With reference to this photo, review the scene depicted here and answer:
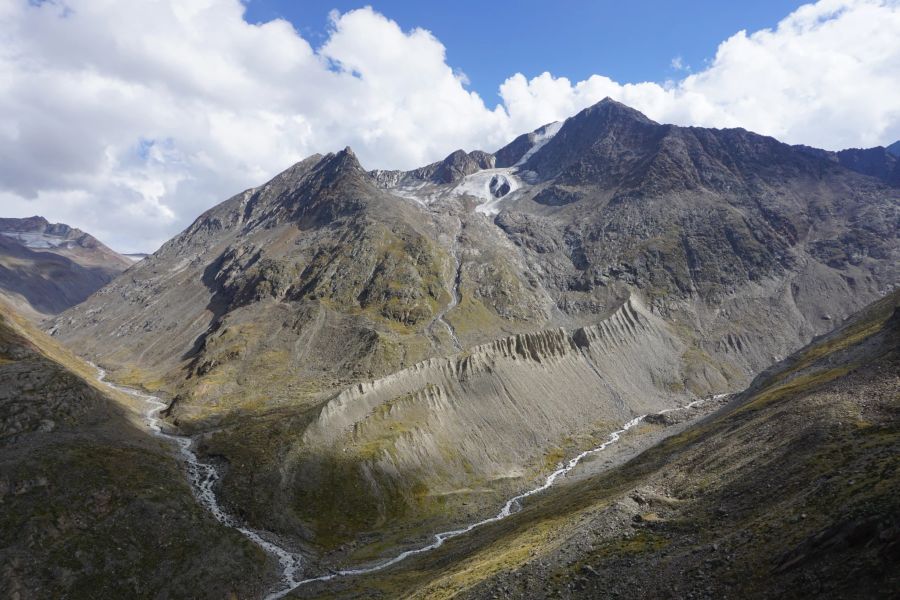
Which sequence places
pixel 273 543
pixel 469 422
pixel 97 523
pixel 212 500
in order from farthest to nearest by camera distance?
pixel 469 422, pixel 212 500, pixel 273 543, pixel 97 523

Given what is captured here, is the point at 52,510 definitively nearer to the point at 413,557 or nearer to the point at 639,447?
the point at 413,557

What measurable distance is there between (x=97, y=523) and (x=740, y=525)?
241ft

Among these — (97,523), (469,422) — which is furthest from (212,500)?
(469,422)

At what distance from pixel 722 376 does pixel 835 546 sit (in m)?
178

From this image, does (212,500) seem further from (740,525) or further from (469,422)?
(740,525)

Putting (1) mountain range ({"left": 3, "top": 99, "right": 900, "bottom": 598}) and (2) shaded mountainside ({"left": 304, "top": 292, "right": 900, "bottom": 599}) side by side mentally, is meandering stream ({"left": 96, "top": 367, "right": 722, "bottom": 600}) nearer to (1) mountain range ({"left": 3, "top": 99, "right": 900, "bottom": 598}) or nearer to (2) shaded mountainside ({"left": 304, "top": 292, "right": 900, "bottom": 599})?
(1) mountain range ({"left": 3, "top": 99, "right": 900, "bottom": 598})

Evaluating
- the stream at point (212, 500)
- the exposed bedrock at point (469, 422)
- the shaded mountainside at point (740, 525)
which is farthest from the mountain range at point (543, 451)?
the stream at point (212, 500)

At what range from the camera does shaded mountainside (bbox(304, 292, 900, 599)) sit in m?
28.7

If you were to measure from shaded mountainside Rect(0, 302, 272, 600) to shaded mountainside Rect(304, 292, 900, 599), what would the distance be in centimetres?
1424

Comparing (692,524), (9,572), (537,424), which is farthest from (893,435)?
(537,424)

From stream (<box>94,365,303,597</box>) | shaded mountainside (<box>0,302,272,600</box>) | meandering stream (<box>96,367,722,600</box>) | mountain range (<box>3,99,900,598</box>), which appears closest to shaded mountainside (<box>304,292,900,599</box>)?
mountain range (<box>3,99,900,598</box>)

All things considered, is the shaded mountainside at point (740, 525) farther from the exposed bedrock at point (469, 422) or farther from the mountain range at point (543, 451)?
the exposed bedrock at point (469, 422)

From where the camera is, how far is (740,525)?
3866cm

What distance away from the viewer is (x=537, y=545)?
5338cm
